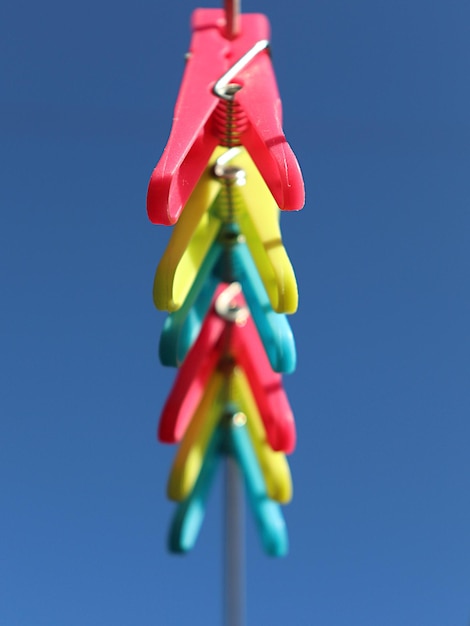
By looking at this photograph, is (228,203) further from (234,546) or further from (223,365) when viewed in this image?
(234,546)

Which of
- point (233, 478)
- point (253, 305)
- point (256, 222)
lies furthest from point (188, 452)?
point (256, 222)

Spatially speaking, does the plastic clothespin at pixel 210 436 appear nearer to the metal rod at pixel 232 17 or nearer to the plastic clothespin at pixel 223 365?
the plastic clothespin at pixel 223 365

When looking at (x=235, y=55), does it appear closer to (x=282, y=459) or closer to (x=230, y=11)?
(x=230, y=11)

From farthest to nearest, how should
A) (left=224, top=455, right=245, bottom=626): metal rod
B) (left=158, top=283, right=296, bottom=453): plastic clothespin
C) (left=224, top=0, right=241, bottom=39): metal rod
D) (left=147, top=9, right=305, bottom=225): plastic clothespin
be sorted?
(left=224, top=455, right=245, bottom=626): metal rod < (left=158, top=283, right=296, bottom=453): plastic clothespin < (left=224, top=0, right=241, bottom=39): metal rod < (left=147, top=9, right=305, bottom=225): plastic clothespin

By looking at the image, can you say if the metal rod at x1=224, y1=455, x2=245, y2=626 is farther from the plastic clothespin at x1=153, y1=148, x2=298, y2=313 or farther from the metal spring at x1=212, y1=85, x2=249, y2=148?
the metal spring at x1=212, y1=85, x2=249, y2=148

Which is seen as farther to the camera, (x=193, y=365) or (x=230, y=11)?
(x=193, y=365)

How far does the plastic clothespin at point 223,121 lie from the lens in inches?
33.0

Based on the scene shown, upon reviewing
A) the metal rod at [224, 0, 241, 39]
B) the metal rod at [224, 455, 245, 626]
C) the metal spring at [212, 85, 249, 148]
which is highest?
the metal rod at [224, 0, 241, 39]

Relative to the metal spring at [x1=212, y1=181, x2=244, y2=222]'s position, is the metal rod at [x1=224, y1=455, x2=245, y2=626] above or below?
below

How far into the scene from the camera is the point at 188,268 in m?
0.95

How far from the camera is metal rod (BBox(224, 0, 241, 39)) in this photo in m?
0.95

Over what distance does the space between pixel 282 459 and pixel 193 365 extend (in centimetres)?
17

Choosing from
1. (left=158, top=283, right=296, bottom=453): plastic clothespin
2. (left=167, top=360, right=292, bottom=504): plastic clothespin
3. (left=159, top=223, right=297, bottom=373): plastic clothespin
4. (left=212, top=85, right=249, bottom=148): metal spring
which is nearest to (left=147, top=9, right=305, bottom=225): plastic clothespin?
(left=212, top=85, right=249, bottom=148): metal spring

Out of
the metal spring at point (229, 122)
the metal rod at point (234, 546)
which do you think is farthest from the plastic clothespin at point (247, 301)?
the metal rod at point (234, 546)
